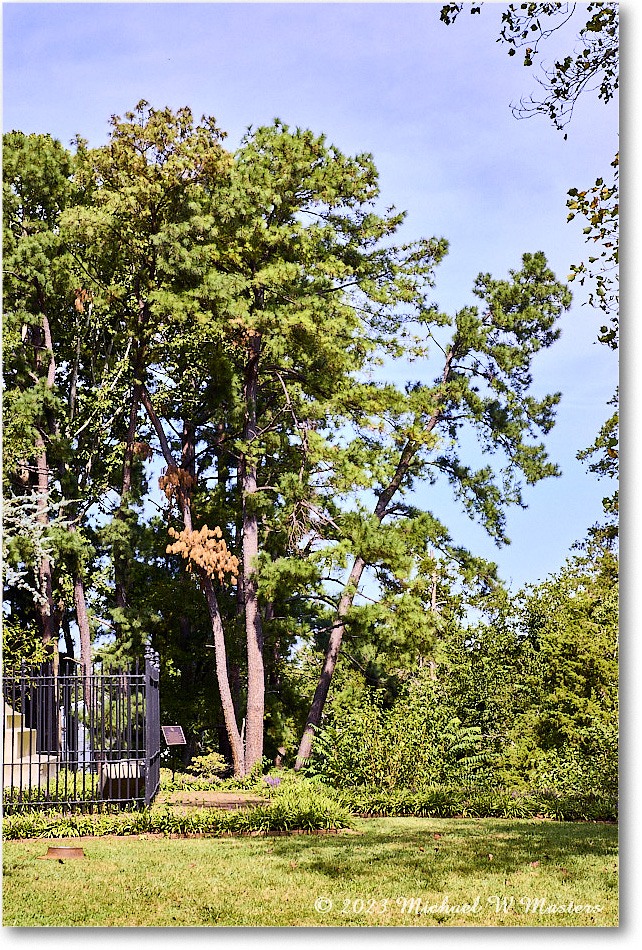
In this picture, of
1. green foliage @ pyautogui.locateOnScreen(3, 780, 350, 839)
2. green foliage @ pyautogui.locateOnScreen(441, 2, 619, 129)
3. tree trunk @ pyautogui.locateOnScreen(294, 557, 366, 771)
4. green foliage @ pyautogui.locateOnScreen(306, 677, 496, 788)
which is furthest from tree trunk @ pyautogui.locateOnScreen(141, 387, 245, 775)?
green foliage @ pyautogui.locateOnScreen(441, 2, 619, 129)

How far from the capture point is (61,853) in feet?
21.7

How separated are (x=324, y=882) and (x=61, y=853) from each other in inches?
81.2

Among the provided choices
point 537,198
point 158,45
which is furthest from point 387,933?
point 158,45

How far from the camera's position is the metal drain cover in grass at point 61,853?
6.59 metres

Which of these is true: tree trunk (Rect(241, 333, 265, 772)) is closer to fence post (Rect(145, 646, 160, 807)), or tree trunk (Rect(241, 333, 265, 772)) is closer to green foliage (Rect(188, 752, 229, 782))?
green foliage (Rect(188, 752, 229, 782))

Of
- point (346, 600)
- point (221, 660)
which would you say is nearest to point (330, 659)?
point (346, 600)

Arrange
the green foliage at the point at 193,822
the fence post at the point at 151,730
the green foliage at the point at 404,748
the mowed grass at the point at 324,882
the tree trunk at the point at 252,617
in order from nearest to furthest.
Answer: the mowed grass at the point at 324,882 → the green foliage at the point at 193,822 → the fence post at the point at 151,730 → the green foliage at the point at 404,748 → the tree trunk at the point at 252,617

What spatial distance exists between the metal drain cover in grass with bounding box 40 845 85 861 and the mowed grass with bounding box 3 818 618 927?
0.10m

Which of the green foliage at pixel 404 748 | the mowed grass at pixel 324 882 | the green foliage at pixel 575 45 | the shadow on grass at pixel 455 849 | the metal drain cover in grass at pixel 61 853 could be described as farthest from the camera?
the green foliage at pixel 404 748

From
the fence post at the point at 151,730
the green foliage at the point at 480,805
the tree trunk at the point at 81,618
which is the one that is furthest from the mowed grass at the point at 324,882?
the tree trunk at the point at 81,618

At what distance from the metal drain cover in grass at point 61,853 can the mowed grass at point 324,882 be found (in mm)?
95

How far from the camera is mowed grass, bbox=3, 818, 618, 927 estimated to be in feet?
17.2

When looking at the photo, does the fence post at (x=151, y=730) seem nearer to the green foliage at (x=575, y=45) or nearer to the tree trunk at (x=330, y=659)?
the tree trunk at (x=330, y=659)

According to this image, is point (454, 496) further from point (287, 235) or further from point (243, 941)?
point (243, 941)
